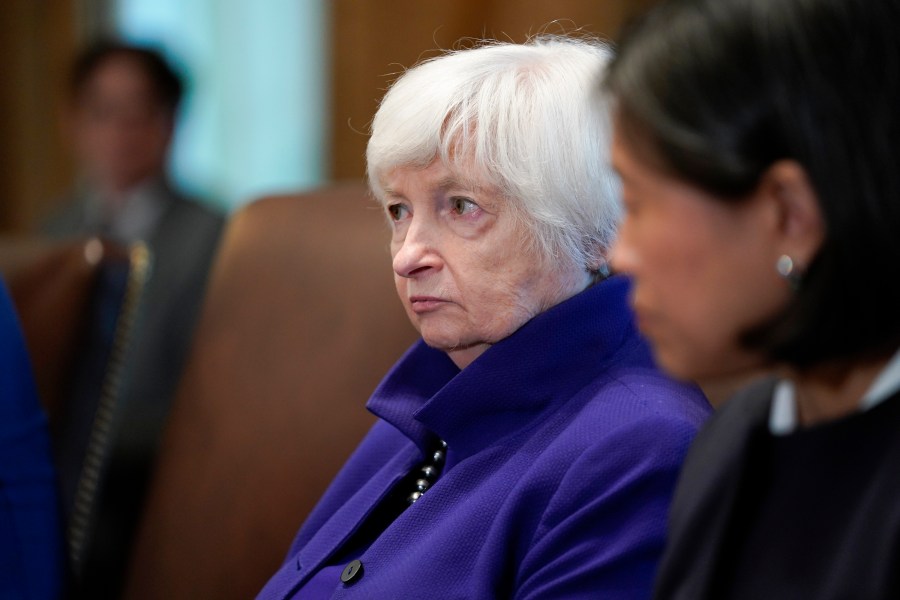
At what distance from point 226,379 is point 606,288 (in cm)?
72

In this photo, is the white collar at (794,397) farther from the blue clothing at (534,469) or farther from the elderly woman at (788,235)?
the blue clothing at (534,469)

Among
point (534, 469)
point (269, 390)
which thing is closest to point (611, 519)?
point (534, 469)

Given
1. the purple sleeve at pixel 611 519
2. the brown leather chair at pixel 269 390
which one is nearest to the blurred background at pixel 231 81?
the brown leather chair at pixel 269 390

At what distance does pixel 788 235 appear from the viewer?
0.75 metres

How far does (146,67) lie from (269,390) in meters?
2.02

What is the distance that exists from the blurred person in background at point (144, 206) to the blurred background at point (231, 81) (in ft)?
0.44

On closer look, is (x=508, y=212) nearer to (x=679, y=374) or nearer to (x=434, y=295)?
(x=434, y=295)

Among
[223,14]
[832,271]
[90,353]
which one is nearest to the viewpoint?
[832,271]

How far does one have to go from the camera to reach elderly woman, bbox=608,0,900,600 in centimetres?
72

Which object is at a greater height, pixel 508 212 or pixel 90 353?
pixel 508 212

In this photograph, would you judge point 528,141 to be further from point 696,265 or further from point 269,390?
point 269,390

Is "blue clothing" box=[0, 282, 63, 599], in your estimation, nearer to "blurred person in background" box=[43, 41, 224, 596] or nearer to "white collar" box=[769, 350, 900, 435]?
"blurred person in background" box=[43, 41, 224, 596]

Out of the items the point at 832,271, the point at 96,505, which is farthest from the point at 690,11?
the point at 96,505

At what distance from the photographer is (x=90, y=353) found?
1834 mm
